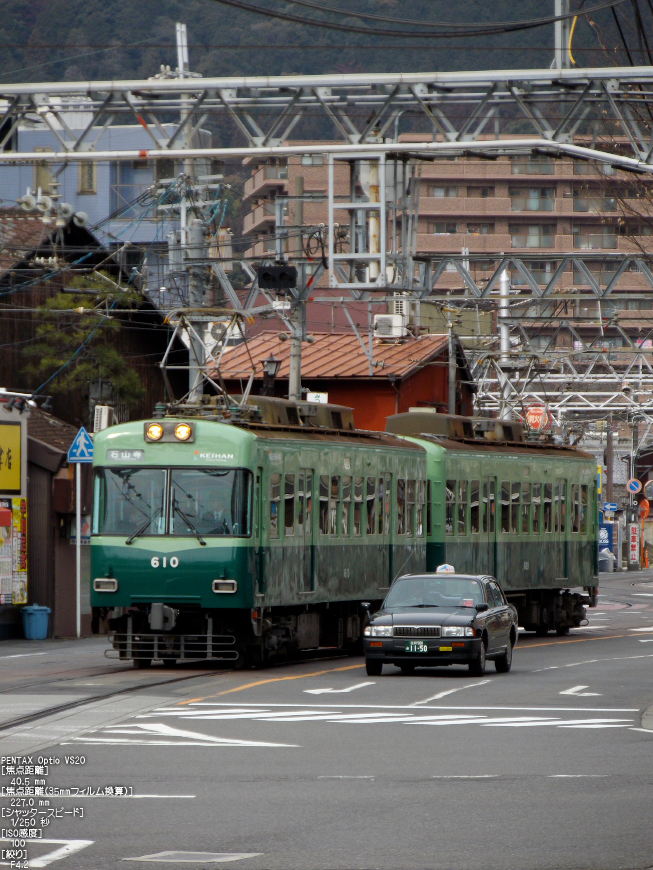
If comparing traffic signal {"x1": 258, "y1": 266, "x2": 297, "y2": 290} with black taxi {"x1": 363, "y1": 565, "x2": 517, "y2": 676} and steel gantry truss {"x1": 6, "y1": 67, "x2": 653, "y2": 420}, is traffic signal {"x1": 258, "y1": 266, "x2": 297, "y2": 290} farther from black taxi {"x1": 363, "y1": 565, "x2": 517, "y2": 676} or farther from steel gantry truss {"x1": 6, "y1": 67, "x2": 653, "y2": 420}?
black taxi {"x1": 363, "y1": 565, "x2": 517, "y2": 676}

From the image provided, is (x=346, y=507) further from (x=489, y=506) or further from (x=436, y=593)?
(x=489, y=506)

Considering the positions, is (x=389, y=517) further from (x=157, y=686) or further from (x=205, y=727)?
(x=205, y=727)

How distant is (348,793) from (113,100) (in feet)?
40.8

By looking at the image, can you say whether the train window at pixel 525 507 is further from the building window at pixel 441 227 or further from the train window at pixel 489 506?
the building window at pixel 441 227

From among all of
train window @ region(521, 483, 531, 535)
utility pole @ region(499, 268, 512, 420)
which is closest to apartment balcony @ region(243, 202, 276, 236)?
utility pole @ region(499, 268, 512, 420)

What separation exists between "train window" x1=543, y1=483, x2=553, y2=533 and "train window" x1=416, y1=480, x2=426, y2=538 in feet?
18.2

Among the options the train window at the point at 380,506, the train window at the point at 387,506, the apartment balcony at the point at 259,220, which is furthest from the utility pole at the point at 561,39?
the apartment balcony at the point at 259,220

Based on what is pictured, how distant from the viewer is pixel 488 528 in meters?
29.6

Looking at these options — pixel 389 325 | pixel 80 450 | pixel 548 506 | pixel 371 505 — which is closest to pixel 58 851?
pixel 371 505

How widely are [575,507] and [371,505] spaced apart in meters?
10.3

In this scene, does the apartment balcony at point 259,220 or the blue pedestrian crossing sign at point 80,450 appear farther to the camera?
the apartment balcony at point 259,220

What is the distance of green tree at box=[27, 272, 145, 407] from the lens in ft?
119

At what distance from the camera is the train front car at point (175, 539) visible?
20281 mm

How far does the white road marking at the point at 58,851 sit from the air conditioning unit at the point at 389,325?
3905cm
